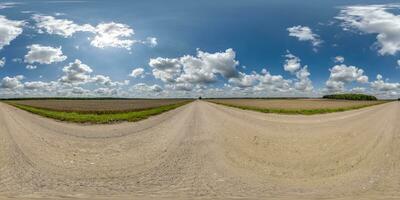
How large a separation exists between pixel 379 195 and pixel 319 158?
5067 millimetres

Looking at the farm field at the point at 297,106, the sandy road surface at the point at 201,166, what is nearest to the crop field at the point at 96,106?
the farm field at the point at 297,106

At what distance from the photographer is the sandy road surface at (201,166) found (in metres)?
9.27

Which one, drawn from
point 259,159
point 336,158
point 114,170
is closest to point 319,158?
point 336,158

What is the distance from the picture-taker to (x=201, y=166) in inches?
480

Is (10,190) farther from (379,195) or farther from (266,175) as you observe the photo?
(379,195)

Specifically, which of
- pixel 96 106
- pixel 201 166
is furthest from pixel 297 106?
pixel 201 166

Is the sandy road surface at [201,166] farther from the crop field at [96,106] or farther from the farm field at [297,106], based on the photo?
the crop field at [96,106]

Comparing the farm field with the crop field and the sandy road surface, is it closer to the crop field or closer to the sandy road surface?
the crop field

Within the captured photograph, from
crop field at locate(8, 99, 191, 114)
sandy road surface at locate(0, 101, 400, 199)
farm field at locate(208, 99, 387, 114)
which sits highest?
farm field at locate(208, 99, 387, 114)

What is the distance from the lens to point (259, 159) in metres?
13.6

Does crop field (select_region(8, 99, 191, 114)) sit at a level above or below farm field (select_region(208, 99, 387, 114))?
below

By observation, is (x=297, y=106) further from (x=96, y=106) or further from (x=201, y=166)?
(x=201, y=166)

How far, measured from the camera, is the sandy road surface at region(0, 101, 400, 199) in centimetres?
927

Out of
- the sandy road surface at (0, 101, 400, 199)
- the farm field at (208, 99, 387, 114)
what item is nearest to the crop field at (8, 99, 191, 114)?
the farm field at (208, 99, 387, 114)
